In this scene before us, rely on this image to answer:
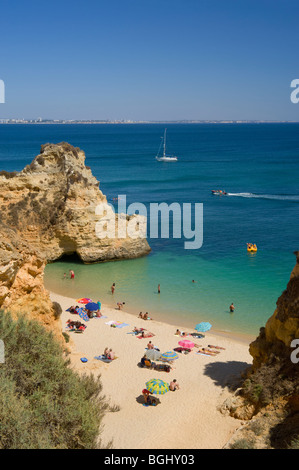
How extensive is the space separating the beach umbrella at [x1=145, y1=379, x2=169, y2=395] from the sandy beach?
0.24 m

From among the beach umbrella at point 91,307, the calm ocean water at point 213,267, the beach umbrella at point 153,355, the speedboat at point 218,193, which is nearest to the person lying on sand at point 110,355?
the beach umbrella at point 153,355

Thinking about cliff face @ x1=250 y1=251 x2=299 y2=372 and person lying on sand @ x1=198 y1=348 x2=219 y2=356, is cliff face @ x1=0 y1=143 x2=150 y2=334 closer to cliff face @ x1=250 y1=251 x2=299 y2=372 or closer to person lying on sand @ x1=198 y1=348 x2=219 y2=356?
person lying on sand @ x1=198 y1=348 x2=219 y2=356

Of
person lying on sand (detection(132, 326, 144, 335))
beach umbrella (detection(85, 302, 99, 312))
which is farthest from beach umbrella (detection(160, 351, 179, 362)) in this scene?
beach umbrella (detection(85, 302, 99, 312))

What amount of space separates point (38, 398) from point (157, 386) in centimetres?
650

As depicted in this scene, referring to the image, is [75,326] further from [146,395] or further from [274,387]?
[274,387]

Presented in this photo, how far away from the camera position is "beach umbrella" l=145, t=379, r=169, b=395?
14.9 meters

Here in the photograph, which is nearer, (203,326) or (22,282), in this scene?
(22,282)

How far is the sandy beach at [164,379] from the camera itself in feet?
41.2

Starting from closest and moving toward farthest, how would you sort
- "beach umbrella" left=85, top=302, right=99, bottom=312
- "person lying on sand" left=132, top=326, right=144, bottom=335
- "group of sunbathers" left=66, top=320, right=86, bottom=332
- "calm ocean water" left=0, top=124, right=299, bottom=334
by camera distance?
1. "person lying on sand" left=132, top=326, right=144, bottom=335
2. "group of sunbathers" left=66, top=320, right=86, bottom=332
3. "beach umbrella" left=85, top=302, right=99, bottom=312
4. "calm ocean water" left=0, top=124, right=299, bottom=334

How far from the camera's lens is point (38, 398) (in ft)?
30.5

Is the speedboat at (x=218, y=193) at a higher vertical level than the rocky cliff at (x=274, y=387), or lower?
higher

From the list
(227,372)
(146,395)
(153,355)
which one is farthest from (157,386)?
(227,372)

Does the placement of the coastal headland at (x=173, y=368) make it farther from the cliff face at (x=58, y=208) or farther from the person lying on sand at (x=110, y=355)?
the cliff face at (x=58, y=208)

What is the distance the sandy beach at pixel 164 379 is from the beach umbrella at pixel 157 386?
0.24 m
